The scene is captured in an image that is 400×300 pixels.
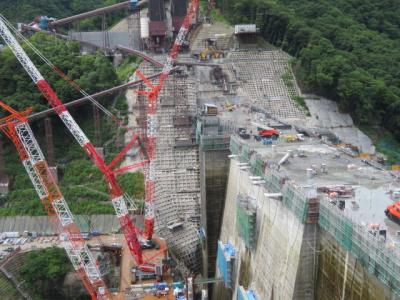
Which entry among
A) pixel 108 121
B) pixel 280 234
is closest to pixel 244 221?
pixel 280 234

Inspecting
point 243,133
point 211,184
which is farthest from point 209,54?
point 211,184

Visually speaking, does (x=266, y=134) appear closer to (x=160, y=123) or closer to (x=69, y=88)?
(x=160, y=123)

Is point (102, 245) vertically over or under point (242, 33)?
under

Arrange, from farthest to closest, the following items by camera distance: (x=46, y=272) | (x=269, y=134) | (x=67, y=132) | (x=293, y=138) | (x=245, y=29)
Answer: (x=245, y=29)
(x=67, y=132)
(x=46, y=272)
(x=269, y=134)
(x=293, y=138)

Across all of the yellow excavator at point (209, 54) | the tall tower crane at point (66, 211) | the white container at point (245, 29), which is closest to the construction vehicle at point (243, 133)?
the tall tower crane at point (66, 211)

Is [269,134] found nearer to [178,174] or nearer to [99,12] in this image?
[178,174]
